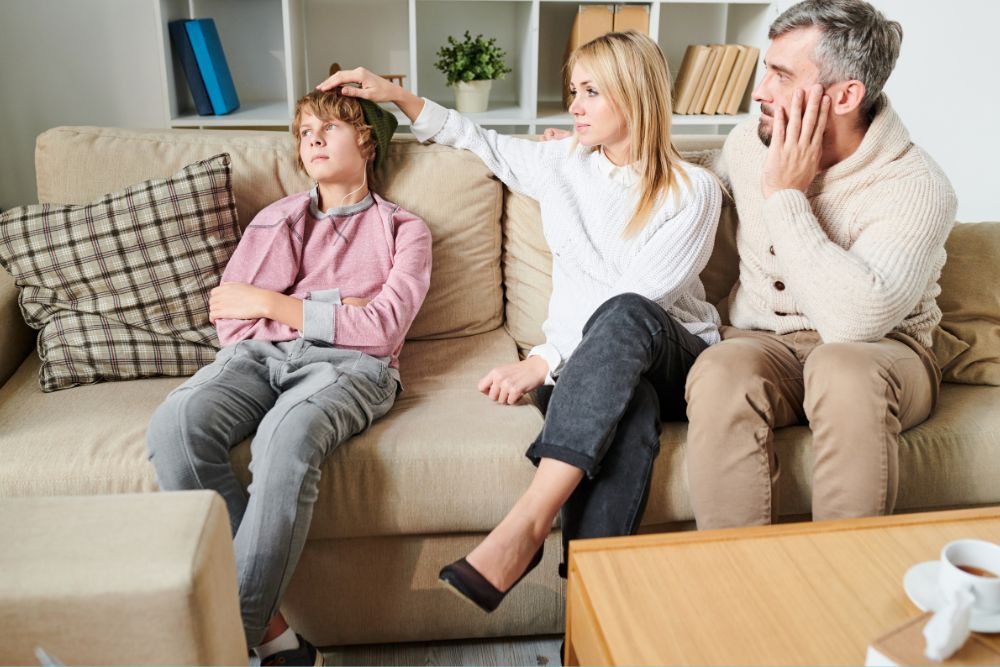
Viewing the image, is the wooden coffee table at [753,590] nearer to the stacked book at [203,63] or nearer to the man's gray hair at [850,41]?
the man's gray hair at [850,41]

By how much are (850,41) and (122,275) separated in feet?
4.60

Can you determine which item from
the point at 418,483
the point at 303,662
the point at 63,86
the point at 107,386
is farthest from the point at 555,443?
the point at 63,86

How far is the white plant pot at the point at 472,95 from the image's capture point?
117 inches

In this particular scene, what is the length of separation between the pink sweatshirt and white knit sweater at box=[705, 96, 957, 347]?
0.67m

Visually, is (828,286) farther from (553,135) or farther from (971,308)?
(553,135)

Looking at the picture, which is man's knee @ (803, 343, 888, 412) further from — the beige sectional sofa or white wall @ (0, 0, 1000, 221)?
white wall @ (0, 0, 1000, 221)

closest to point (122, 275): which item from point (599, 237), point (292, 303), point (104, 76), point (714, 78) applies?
point (292, 303)

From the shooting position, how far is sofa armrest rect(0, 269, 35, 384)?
1667 mm

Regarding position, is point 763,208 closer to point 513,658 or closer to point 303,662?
point 513,658

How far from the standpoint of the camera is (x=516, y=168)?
184 cm

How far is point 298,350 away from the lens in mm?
1571

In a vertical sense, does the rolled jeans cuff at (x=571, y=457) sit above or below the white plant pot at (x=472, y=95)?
below

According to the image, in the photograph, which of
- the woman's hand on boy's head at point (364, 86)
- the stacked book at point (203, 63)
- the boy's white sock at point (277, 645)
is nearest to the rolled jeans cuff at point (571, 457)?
the boy's white sock at point (277, 645)

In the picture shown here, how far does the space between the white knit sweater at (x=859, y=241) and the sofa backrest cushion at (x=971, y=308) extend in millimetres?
97
